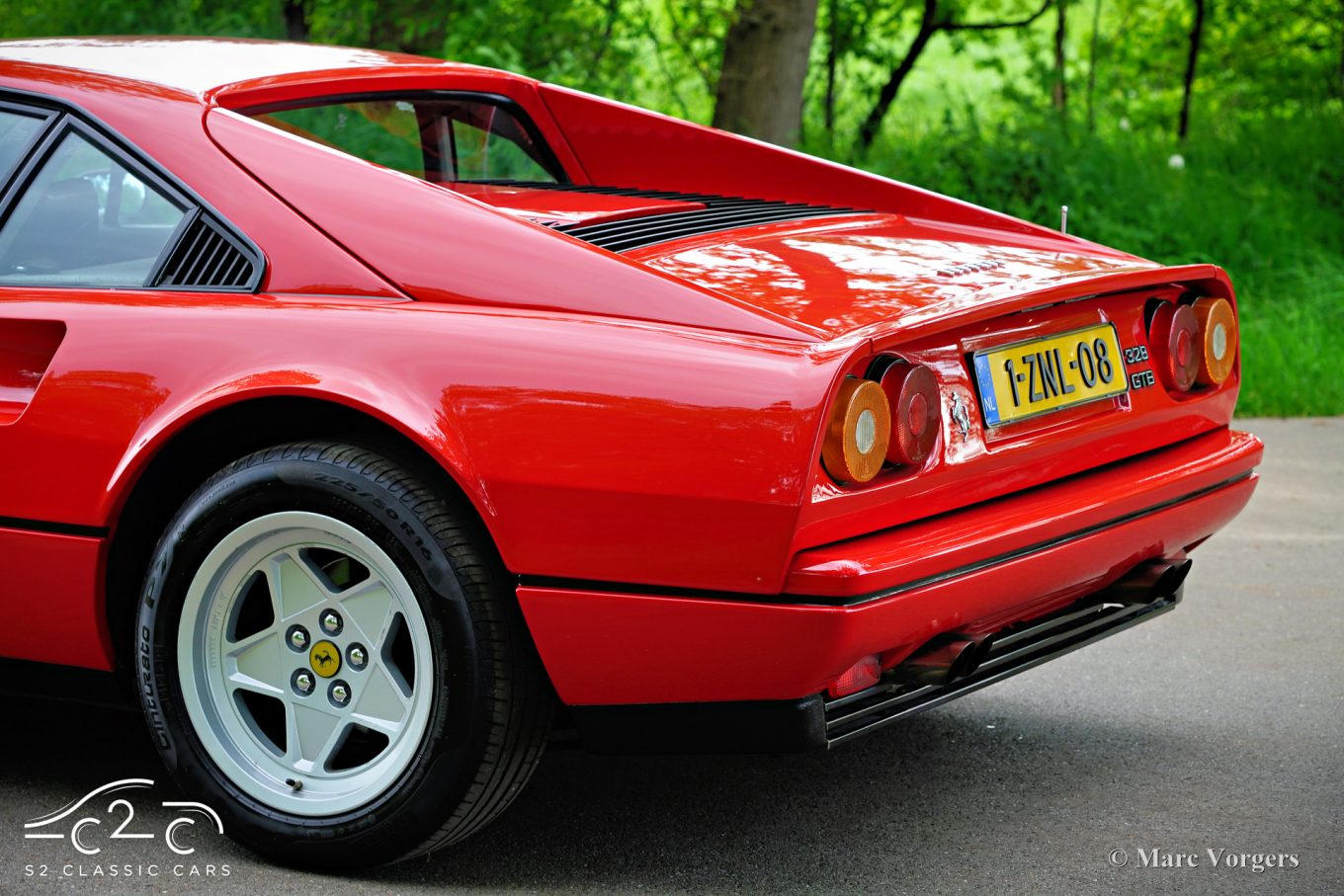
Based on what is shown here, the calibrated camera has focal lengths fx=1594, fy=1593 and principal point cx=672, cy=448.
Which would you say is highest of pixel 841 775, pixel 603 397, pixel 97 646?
pixel 603 397

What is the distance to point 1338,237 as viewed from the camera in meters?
11.0

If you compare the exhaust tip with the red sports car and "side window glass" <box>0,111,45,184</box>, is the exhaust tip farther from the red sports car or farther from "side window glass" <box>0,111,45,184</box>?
"side window glass" <box>0,111,45,184</box>

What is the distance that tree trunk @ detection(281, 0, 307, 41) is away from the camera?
11.3 m

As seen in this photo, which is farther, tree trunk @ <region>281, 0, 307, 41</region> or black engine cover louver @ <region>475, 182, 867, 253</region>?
tree trunk @ <region>281, 0, 307, 41</region>

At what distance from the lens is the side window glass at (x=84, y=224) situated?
2877mm

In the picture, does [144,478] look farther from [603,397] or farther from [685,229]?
[685,229]

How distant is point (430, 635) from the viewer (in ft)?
8.38

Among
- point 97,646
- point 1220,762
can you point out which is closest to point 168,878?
point 97,646

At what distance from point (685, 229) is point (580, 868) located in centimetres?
119

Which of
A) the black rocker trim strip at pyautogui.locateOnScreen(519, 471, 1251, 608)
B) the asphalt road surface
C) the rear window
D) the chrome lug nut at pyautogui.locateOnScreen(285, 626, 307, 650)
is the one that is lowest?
the asphalt road surface

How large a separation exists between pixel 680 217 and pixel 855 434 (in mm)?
926

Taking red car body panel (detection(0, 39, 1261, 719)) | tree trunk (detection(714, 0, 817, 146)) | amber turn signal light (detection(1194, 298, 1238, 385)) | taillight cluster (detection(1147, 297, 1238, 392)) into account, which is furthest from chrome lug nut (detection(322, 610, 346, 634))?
tree trunk (detection(714, 0, 817, 146))

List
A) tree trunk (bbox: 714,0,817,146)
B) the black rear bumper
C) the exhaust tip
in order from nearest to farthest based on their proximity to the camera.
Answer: the black rear bumper, the exhaust tip, tree trunk (bbox: 714,0,817,146)

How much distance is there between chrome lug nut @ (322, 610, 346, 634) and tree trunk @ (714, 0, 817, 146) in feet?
23.6
